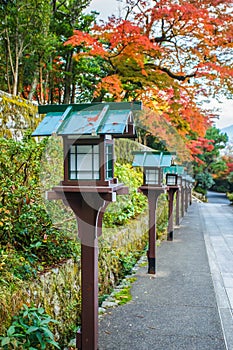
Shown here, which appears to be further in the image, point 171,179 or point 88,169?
point 171,179

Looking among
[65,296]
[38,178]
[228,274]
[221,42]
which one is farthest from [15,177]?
[221,42]

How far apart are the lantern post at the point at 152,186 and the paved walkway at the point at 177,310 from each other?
33 cm

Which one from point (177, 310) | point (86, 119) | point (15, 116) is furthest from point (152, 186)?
point (86, 119)

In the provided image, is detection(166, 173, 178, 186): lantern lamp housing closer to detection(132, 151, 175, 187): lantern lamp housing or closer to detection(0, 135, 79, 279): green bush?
detection(132, 151, 175, 187): lantern lamp housing

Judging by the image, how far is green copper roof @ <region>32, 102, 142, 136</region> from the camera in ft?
7.31

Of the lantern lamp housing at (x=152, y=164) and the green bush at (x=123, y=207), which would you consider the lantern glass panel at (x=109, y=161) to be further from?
the green bush at (x=123, y=207)

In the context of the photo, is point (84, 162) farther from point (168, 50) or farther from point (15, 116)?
point (168, 50)

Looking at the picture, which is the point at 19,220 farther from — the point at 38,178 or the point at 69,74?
the point at 69,74

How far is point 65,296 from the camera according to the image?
2.93 meters

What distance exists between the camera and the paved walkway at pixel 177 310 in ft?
9.27

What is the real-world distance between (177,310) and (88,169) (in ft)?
6.75

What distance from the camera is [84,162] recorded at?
2.37 metres

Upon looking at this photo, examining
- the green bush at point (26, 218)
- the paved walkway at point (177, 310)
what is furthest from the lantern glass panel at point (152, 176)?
the green bush at point (26, 218)

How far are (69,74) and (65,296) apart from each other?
6226mm
